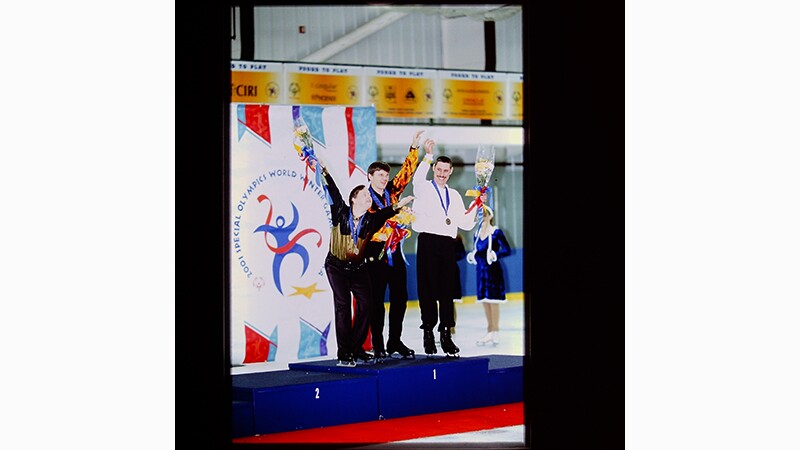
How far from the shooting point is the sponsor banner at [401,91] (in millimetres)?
6395

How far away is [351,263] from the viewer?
Answer: 5.77 metres

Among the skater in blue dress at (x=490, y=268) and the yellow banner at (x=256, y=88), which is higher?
the yellow banner at (x=256, y=88)

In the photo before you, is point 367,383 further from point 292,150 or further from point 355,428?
point 292,150

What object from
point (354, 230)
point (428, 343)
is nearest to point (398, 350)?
point (428, 343)

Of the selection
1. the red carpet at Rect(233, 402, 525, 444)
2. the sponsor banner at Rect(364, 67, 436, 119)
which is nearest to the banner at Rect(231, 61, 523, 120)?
the sponsor banner at Rect(364, 67, 436, 119)

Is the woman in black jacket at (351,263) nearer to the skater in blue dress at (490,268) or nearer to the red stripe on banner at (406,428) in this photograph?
the red stripe on banner at (406,428)

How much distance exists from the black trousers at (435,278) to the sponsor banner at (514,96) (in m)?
0.73

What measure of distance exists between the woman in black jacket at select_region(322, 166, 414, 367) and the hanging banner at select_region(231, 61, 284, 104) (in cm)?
51

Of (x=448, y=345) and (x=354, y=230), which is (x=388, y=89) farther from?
(x=448, y=345)

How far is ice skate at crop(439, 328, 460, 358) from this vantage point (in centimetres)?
602

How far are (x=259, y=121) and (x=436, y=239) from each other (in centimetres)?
111
